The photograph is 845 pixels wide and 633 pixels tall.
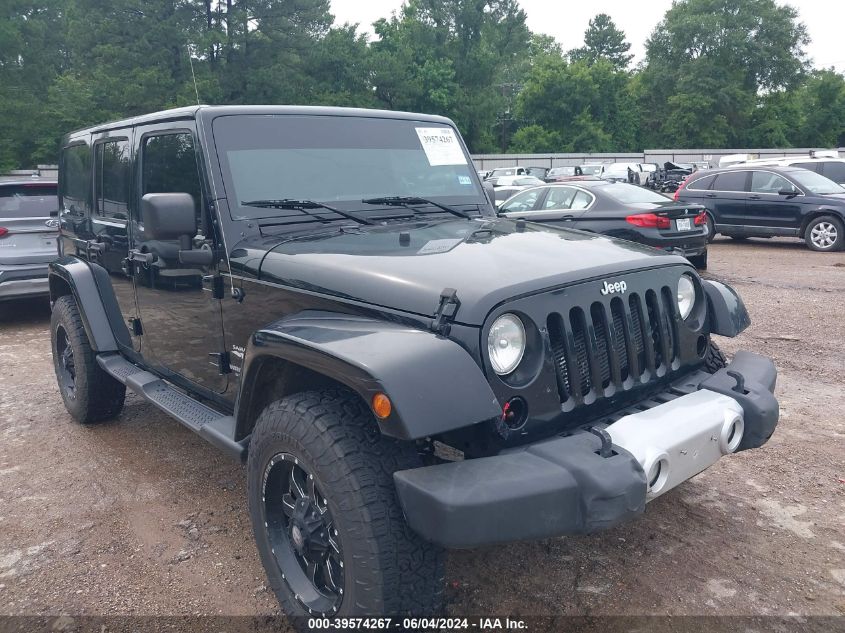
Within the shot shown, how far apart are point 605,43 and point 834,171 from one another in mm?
69711

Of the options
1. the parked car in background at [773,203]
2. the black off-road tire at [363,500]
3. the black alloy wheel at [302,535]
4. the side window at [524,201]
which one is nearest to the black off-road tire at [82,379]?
the black alloy wheel at [302,535]

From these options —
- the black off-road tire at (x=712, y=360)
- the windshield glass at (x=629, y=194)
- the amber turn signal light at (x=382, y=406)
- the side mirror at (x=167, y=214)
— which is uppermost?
the windshield glass at (x=629, y=194)

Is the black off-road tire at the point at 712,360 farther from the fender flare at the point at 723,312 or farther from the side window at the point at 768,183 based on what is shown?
the side window at the point at 768,183

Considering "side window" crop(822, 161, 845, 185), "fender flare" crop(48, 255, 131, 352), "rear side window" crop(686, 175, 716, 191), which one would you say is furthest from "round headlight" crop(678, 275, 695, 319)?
"side window" crop(822, 161, 845, 185)

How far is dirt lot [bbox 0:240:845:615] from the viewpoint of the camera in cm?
293

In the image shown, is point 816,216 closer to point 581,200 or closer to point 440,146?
point 581,200

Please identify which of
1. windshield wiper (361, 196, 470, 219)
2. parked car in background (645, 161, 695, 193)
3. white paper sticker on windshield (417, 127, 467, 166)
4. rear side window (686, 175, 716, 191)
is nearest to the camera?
windshield wiper (361, 196, 470, 219)

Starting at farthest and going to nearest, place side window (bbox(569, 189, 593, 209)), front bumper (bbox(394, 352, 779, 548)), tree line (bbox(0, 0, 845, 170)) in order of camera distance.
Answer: tree line (bbox(0, 0, 845, 170)), side window (bbox(569, 189, 593, 209)), front bumper (bbox(394, 352, 779, 548))

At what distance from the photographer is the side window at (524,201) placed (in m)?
11.1

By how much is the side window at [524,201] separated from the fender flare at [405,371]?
Answer: 890cm

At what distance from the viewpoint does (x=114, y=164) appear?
439cm

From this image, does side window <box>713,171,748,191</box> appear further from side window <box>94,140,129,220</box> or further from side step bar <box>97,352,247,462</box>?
side step bar <box>97,352,247,462</box>

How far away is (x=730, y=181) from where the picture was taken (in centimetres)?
1393

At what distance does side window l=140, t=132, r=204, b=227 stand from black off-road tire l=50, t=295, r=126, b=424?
1.30m
